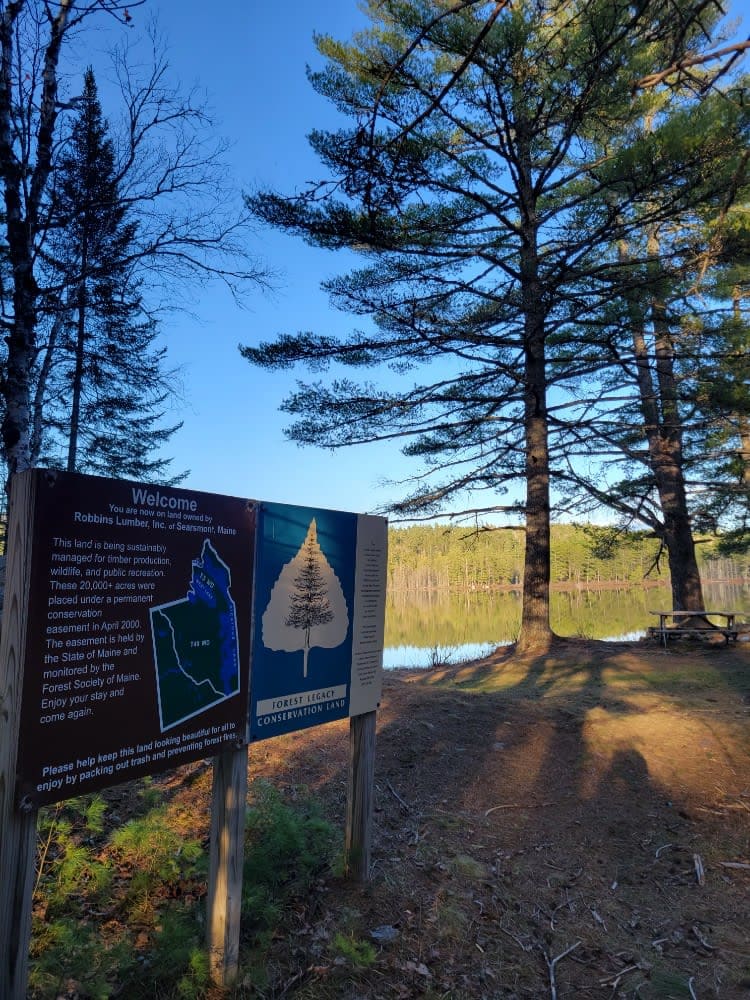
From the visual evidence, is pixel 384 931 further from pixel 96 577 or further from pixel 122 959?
pixel 96 577

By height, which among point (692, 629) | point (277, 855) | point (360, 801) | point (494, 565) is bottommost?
point (277, 855)

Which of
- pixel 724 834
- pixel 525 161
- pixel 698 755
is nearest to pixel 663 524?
pixel 525 161

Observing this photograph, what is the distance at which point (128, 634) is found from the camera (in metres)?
2.12

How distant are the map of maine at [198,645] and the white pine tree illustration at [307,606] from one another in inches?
10.9

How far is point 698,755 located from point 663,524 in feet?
31.5

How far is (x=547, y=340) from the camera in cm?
1205

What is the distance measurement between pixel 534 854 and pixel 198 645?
111 inches

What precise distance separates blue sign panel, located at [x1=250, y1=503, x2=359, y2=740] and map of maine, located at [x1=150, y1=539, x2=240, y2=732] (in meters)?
0.19

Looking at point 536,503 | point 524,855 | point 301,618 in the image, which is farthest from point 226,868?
point 536,503

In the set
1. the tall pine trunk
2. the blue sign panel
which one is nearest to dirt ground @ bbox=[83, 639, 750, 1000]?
the blue sign panel

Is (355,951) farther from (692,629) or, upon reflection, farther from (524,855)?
(692,629)

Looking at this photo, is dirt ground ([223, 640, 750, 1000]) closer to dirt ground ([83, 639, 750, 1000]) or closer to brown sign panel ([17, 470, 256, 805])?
dirt ground ([83, 639, 750, 1000])

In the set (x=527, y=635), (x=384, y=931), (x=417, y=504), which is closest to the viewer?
(x=384, y=931)

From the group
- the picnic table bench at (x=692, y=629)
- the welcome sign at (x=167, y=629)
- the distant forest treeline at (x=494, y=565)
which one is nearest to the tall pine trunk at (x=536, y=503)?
the picnic table bench at (x=692, y=629)
